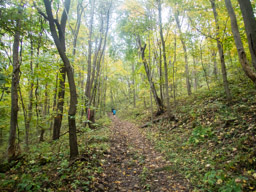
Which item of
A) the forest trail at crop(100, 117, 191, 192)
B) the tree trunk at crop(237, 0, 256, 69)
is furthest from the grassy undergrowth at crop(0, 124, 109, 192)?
the tree trunk at crop(237, 0, 256, 69)

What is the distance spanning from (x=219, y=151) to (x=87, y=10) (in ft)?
46.2

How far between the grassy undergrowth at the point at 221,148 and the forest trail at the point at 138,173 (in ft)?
1.12

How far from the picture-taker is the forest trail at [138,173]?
375cm

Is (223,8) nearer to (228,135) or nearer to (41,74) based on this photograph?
(228,135)

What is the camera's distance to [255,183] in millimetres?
2709

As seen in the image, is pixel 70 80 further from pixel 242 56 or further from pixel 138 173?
pixel 242 56

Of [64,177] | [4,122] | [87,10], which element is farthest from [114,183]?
[87,10]

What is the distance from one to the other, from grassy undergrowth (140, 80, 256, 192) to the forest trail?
340 mm

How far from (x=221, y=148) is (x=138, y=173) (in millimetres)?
2871

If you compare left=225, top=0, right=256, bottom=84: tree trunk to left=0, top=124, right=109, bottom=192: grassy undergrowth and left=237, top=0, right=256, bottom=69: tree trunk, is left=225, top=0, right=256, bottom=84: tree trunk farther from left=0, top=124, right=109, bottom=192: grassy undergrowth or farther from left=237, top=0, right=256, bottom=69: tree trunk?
left=0, top=124, right=109, bottom=192: grassy undergrowth

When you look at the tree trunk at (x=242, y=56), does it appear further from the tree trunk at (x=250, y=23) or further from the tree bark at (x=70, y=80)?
the tree bark at (x=70, y=80)

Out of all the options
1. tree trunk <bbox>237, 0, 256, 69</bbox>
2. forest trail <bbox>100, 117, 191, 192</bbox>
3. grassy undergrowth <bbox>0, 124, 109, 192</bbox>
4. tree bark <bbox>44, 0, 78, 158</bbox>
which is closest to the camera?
tree trunk <bbox>237, 0, 256, 69</bbox>

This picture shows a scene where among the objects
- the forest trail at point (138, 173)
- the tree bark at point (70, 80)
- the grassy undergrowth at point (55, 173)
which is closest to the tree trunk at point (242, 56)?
the forest trail at point (138, 173)

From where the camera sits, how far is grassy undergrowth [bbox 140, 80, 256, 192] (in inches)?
125
